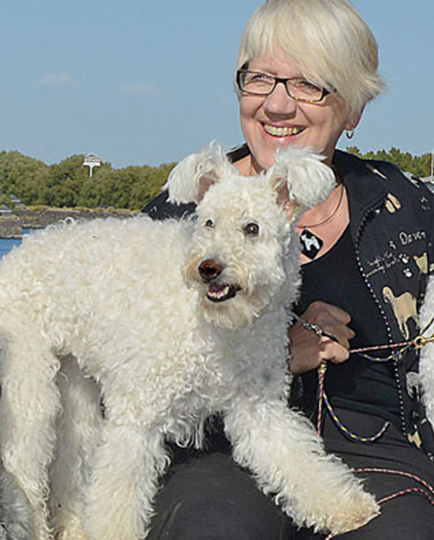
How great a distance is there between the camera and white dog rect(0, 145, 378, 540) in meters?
3.32

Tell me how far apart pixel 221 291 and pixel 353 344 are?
94cm

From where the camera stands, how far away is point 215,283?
3174 millimetres

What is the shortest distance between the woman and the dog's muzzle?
0.63 m

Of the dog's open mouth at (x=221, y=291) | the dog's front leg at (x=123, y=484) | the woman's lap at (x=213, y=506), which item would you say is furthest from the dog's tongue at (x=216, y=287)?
the woman's lap at (x=213, y=506)

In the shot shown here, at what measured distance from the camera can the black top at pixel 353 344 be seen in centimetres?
392

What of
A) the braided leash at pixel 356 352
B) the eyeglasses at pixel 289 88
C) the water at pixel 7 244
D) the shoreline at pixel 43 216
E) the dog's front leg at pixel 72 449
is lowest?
the dog's front leg at pixel 72 449

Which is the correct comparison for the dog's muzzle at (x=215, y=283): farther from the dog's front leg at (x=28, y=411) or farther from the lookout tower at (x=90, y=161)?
the lookout tower at (x=90, y=161)

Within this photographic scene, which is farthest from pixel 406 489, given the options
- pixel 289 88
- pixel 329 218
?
pixel 289 88

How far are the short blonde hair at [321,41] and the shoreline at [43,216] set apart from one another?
895mm

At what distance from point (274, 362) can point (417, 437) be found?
769mm

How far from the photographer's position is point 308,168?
3318mm

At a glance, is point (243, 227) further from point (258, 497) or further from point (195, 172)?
point (258, 497)

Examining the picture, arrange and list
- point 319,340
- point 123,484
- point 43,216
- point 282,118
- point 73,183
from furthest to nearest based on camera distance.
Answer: point 73,183
point 43,216
point 282,118
point 319,340
point 123,484

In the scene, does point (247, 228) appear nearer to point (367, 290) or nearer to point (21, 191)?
point (367, 290)
